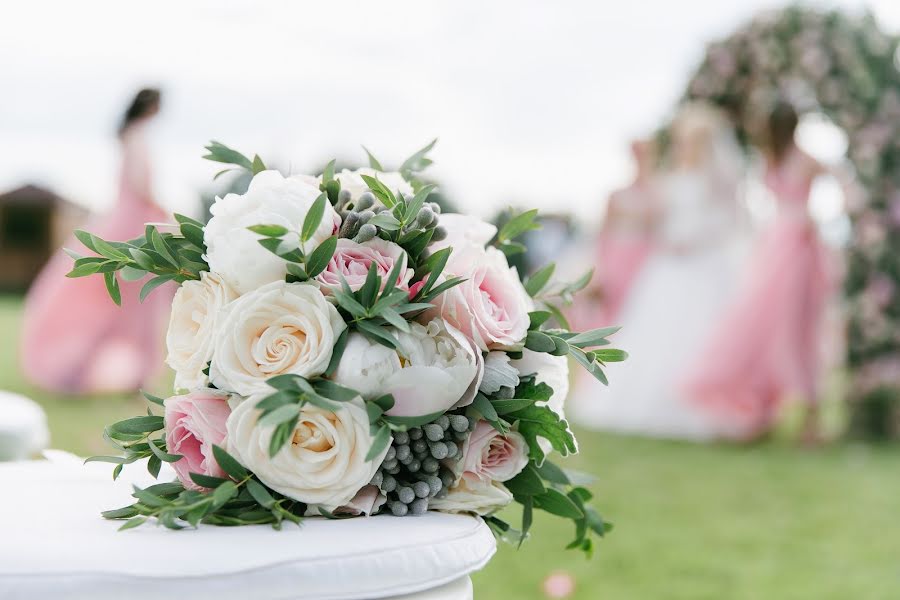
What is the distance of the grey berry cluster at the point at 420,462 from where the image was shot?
1.41 m

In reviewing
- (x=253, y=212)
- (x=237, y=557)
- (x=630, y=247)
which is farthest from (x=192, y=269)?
(x=630, y=247)

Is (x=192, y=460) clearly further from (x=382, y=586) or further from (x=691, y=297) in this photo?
(x=691, y=297)

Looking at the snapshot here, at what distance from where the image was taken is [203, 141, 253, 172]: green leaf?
5.23 feet

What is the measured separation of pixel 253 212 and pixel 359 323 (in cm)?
24

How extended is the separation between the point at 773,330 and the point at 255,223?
5.97 m

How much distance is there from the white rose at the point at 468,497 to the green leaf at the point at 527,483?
78 millimetres

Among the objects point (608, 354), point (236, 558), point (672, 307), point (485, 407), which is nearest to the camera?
point (236, 558)

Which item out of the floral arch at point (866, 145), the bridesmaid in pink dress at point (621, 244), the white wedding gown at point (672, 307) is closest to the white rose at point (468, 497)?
the white wedding gown at point (672, 307)

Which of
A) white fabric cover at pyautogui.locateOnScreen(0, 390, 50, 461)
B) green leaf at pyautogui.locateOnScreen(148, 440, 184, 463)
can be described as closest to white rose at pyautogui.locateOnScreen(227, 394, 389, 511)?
green leaf at pyautogui.locateOnScreen(148, 440, 184, 463)

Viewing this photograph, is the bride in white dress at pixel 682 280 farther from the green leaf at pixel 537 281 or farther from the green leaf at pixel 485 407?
the green leaf at pixel 485 407

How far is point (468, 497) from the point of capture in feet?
4.89

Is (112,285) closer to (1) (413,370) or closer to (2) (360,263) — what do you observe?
(2) (360,263)

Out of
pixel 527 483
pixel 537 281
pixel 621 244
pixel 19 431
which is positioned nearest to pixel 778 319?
pixel 621 244

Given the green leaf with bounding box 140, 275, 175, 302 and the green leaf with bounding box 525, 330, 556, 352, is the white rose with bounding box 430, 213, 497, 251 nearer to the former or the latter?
the green leaf with bounding box 525, 330, 556, 352
